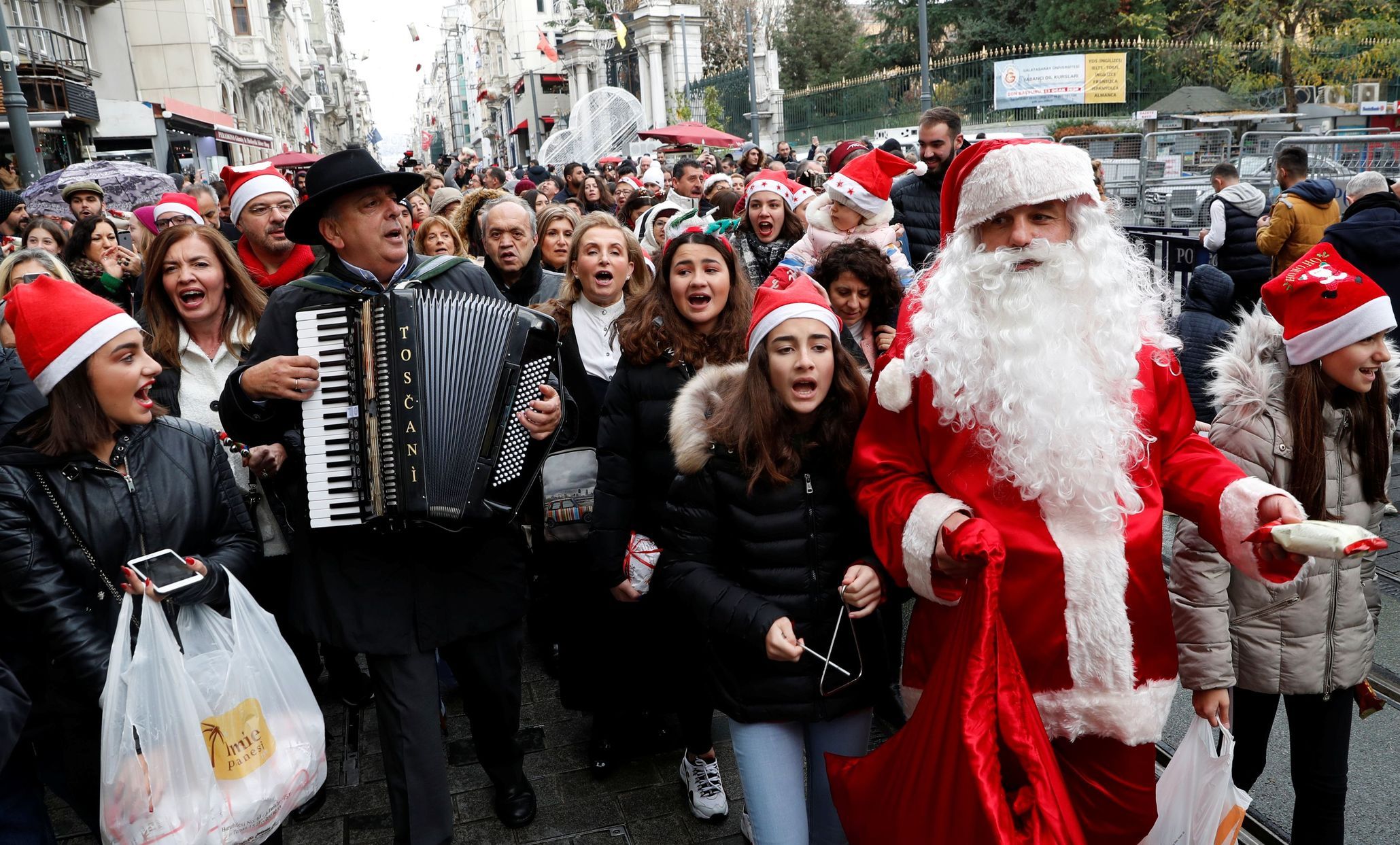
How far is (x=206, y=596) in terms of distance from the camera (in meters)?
2.80

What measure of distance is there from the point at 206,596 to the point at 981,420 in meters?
2.13

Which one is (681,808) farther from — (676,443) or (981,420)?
(981,420)

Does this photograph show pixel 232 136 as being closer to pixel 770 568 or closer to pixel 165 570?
pixel 165 570

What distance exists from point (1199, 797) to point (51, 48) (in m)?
28.9

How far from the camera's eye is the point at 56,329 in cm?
280

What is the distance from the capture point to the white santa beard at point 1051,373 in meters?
2.39

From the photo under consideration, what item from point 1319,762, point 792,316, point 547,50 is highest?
point 547,50

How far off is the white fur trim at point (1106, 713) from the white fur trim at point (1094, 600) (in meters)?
0.03

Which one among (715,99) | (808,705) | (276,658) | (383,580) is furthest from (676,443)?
(715,99)

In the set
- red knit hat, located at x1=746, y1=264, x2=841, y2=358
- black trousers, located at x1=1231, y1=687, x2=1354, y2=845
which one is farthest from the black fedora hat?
black trousers, located at x1=1231, y1=687, x2=1354, y2=845

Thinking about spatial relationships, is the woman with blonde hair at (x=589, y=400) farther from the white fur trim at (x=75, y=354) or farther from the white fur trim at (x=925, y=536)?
the white fur trim at (x=75, y=354)

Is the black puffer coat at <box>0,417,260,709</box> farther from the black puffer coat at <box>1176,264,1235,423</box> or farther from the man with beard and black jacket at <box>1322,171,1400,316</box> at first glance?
the man with beard and black jacket at <box>1322,171,1400,316</box>

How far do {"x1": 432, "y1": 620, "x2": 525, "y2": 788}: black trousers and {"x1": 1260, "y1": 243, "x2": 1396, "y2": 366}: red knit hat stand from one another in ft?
8.35

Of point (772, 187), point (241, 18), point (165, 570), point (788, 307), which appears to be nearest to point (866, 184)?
point (772, 187)
